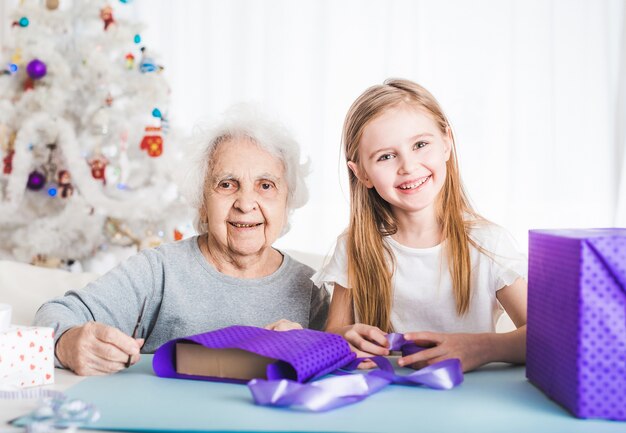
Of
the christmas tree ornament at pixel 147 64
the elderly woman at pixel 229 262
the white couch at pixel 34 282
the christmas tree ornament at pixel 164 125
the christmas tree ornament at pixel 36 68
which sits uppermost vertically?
the christmas tree ornament at pixel 147 64

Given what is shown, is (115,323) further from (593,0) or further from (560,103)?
(593,0)

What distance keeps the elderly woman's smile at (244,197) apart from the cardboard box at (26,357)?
26.1 inches

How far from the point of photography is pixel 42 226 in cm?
354

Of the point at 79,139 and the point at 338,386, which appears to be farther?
the point at 79,139

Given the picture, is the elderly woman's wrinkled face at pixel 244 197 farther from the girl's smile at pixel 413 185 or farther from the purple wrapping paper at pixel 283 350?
the purple wrapping paper at pixel 283 350

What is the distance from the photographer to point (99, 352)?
1197 millimetres

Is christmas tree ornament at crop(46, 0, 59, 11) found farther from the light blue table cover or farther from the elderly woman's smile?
the light blue table cover

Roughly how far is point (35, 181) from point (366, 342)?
109 inches

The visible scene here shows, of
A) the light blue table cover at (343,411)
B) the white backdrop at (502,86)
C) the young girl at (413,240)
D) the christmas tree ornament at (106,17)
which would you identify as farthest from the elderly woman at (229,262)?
the white backdrop at (502,86)

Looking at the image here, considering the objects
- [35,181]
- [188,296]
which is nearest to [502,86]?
[35,181]

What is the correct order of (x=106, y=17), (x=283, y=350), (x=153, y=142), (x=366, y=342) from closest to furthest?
(x=283, y=350) → (x=366, y=342) → (x=153, y=142) → (x=106, y=17)

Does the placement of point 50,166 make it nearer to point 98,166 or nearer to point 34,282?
point 98,166

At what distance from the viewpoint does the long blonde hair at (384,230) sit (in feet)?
5.36

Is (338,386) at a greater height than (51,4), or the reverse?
(51,4)
